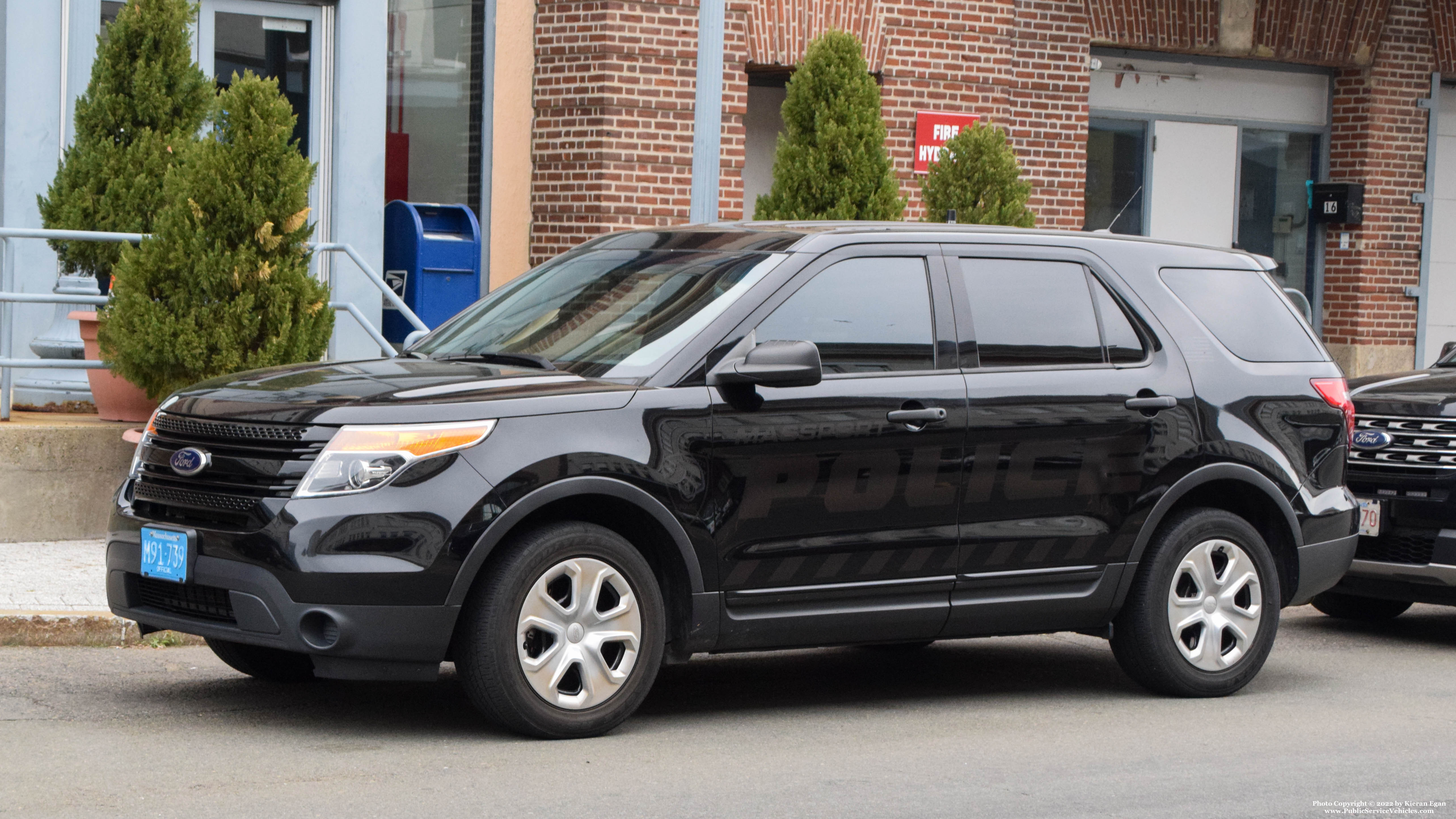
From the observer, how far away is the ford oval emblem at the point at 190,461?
628 cm

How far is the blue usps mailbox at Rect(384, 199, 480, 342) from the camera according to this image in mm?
13672

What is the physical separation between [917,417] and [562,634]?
1526 mm

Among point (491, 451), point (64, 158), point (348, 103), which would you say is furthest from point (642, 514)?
point (348, 103)

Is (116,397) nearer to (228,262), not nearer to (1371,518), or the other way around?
(228,262)

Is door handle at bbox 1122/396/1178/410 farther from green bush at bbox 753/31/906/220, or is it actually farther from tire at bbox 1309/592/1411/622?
green bush at bbox 753/31/906/220

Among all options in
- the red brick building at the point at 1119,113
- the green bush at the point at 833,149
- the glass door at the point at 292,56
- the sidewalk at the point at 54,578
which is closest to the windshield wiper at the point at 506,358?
the sidewalk at the point at 54,578

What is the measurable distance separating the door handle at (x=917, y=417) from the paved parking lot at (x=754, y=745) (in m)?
1.11

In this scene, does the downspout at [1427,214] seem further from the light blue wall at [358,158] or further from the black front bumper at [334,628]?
the black front bumper at [334,628]

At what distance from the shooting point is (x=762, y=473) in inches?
258

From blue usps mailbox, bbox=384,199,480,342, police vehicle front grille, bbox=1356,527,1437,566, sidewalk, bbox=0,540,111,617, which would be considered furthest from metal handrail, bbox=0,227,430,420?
police vehicle front grille, bbox=1356,527,1437,566

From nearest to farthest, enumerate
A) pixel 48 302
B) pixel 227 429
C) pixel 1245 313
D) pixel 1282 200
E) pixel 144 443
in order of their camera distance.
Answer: pixel 227 429 → pixel 144 443 → pixel 1245 313 → pixel 48 302 → pixel 1282 200

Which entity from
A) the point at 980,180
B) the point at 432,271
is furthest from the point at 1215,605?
the point at 432,271

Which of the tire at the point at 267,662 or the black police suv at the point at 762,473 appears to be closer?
the black police suv at the point at 762,473

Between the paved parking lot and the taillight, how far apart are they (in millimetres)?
1132
